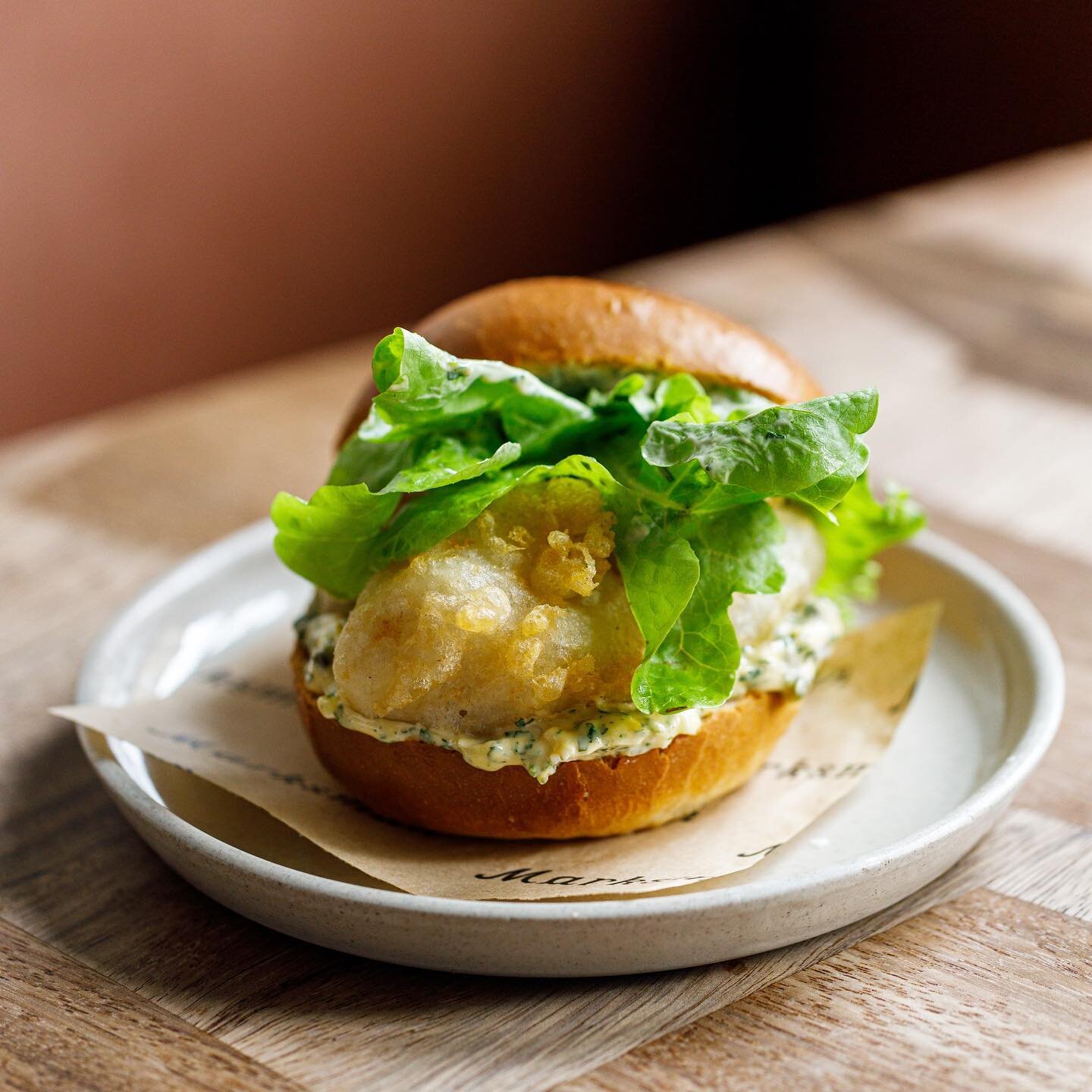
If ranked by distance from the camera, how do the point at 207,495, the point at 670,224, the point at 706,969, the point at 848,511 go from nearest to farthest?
the point at 706,969, the point at 848,511, the point at 207,495, the point at 670,224

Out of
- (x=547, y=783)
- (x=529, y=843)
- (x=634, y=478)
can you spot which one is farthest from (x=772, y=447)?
(x=529, y=843)

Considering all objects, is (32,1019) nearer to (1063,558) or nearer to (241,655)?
(241,655)

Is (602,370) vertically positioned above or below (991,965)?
Answer: above

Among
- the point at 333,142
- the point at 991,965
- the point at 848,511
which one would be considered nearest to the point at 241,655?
the point at 848,511

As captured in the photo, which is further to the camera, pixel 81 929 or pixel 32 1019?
pixel 81 929

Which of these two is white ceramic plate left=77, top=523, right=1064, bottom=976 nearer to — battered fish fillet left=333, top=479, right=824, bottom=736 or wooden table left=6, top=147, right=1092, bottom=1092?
wooden table left=6, top=147, right=1092, bottom=1092

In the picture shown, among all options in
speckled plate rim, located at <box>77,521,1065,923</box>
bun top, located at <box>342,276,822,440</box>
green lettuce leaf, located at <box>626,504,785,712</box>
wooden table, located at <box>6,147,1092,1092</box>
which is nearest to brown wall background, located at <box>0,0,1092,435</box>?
wooden table, located at <box>6,147,1092,1092</box>

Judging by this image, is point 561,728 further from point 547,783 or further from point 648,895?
point 648,895
